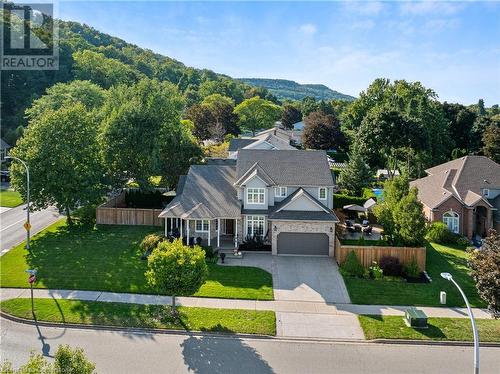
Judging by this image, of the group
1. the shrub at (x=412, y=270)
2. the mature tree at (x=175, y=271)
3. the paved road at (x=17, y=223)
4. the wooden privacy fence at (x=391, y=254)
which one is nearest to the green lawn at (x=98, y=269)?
the paved road at (x=17, y=223)

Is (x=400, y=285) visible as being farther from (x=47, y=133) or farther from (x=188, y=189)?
(x=47, y=133)

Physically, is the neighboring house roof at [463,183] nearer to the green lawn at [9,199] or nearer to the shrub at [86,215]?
the shrub at [86,215]

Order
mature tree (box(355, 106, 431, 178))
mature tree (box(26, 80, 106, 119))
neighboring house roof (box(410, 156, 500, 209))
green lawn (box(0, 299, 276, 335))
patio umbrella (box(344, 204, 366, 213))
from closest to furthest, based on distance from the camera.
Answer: green lawn (box(0, 299, 276, 335))
neighboring house roof (box(410, 156, 500, 209))
patio umbrella (box(344, 204, 366, 213))
mature tree (box(355, 106, 431, 178))
mature tree (box(26, 80, 106, 119))

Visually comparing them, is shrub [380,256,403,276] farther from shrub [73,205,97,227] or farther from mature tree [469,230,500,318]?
shrub [73,205,97,227]

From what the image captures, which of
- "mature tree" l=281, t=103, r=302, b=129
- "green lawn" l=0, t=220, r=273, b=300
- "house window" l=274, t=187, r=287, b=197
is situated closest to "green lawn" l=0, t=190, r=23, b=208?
"green lawn" l=0, t=220, r=273, b=300

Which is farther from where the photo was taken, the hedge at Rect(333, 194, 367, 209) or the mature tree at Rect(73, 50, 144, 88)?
the mature tree at Rect(73, 50, 144, 88)

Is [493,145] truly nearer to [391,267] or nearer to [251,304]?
[391,267]

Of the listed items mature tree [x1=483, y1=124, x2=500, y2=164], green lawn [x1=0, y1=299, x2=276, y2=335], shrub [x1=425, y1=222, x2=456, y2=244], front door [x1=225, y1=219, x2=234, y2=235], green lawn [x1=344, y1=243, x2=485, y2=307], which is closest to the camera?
green lawn [x1=0, y1=299, x2=276, y2=335]
